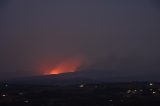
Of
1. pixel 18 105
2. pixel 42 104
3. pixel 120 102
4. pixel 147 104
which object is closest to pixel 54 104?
pixel 42 104

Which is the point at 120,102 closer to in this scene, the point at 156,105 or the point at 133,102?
the point at 133,102

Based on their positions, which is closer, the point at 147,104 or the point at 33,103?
the point at 147,104

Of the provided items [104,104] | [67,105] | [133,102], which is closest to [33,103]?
[67,105]

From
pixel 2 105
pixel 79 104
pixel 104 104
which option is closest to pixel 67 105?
pixel 79 104

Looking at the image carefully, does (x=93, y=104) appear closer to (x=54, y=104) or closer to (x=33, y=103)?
(x=54, y=104)

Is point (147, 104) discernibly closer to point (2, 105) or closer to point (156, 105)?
point (156, 105)

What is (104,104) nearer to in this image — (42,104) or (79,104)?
A: (79,104)

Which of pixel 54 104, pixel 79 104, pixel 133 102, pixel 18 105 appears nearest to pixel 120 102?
pixel 133 102

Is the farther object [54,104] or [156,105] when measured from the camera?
[54,104]
